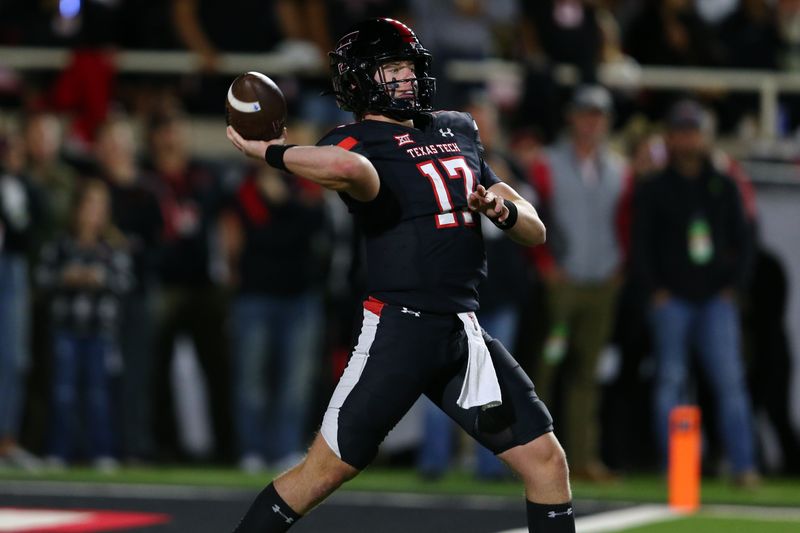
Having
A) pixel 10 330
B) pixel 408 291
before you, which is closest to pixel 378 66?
pixel 408 291

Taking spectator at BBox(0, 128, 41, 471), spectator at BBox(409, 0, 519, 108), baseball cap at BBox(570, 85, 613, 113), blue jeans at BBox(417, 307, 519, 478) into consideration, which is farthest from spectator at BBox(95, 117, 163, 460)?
→ baseball cap at BBox(570, 85, 613, 113)

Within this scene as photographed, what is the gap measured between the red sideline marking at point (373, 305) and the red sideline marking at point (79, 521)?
302 centimetres

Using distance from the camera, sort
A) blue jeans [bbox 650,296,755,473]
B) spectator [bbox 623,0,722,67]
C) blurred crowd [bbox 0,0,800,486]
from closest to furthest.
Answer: blue jeans [bbox 650,296,755,473], blurred crowd [bbox 0,0,800,486], spectator [bbox 623,0,722,67]

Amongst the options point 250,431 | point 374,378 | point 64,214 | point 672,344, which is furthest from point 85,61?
point 374,378

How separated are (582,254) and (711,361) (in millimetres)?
1129

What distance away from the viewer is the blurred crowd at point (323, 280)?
408 inches

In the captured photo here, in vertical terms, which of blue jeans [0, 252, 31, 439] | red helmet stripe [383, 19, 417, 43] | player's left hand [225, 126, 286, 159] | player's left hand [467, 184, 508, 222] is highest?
red helmet stripe [383, 19, 417, 43]

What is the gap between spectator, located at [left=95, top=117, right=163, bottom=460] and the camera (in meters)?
11.3

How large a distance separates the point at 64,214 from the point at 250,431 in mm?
2123

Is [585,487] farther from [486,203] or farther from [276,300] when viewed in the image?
[486,203]

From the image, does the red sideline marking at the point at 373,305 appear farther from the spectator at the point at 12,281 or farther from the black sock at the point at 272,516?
the spectator at the point at 12,281

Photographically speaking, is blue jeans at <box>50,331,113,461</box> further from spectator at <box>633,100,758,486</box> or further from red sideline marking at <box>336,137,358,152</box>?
red sideline marking at <box>336,137,358,152</box>

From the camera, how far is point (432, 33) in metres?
12.1

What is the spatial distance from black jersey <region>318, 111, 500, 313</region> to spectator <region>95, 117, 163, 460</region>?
239 inches
